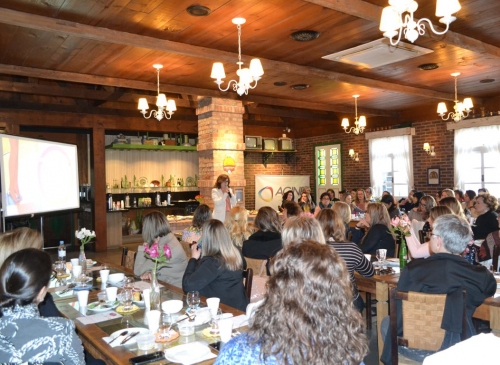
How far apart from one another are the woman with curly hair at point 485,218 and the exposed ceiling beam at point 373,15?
6.35ft

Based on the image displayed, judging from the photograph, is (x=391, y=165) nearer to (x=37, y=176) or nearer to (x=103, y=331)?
(x=37, y=176)

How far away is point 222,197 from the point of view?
7.35 m

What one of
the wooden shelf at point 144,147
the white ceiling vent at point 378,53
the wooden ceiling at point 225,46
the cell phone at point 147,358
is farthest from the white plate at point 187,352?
the wooden shelf at point 144,147

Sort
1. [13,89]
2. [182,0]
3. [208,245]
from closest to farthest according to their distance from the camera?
1. [208,245]
2. [182,0]
3. [13,89]

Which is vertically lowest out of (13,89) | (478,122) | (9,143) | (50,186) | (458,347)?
(458,347)

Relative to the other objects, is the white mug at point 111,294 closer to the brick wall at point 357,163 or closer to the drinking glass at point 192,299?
the drinking glass at point 192,299

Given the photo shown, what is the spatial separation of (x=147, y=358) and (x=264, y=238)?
2.64m

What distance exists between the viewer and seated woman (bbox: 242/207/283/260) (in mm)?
4480

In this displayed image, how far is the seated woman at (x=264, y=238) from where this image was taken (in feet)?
14.7

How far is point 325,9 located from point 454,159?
729cm

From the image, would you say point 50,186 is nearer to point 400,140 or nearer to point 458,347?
point 458,347

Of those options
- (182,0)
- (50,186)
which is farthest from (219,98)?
(182,0)

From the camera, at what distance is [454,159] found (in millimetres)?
10336

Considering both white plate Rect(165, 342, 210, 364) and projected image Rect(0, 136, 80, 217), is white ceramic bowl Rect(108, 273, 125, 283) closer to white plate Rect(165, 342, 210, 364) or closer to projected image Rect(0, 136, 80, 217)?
white plate Rect(165, 342, 210, 364)
